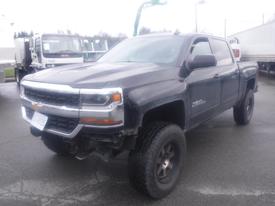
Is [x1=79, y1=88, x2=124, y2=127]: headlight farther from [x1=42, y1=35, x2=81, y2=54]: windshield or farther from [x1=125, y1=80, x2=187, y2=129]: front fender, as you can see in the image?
[x1=42, y1=35, x2=81, y2=54]: windshield

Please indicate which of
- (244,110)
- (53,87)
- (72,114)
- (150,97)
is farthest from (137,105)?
(244,110)

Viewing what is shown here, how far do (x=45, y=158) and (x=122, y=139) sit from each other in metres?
2.25

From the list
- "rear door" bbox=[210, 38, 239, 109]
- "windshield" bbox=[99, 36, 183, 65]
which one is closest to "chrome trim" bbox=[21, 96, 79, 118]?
"windshield" bbox=[99, 36, 183, 65]

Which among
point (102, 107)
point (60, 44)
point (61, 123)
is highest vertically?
point (60, 44)

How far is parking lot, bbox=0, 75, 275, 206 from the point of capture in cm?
407

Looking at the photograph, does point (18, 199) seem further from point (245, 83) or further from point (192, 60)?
point (245, 83)

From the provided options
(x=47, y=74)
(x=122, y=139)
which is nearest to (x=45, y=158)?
(x=47, y=74)

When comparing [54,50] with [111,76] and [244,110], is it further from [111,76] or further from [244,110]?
[111,76]

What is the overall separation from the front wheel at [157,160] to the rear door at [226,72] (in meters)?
1.76

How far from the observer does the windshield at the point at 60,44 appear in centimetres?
1519

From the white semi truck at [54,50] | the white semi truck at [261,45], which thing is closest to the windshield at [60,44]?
the white semi truck at [54,50]

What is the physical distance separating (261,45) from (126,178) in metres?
18.1

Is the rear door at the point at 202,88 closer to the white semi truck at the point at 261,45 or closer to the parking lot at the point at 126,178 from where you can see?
the parking lot at the point at 126,178

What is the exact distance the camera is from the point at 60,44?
15656 millimetres
